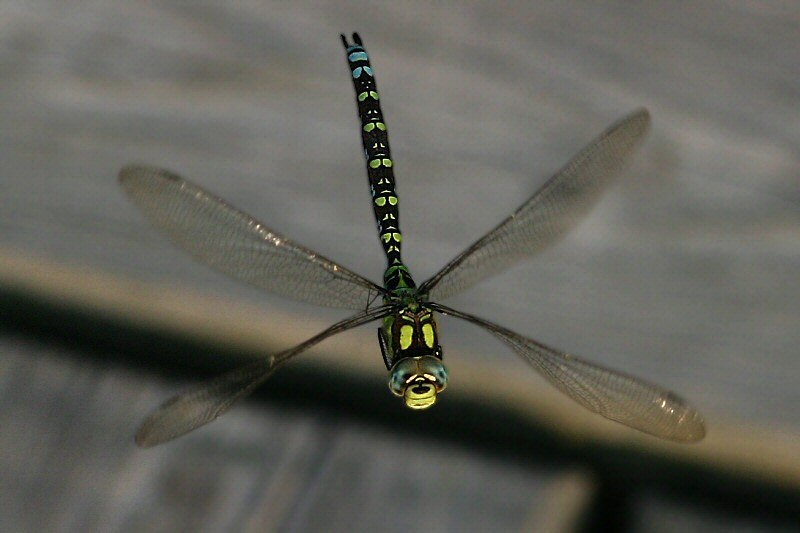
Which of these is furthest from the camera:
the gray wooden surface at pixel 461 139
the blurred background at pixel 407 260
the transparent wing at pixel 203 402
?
the gray wooden surface at pixel 461 139

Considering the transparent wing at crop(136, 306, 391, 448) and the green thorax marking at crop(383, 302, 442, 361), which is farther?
the green thorax marking at crop(383, 302, 442, 361)

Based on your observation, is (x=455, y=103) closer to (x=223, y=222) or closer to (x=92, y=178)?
(x=223, y=222)

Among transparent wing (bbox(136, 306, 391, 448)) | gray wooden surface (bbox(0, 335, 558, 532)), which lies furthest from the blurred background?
transparent wing (bbox(136, 306, 391, 448))

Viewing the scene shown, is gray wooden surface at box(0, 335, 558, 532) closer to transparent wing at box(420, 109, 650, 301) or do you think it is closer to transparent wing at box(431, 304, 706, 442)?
transparent wing at box(431, 304, 706, 442)

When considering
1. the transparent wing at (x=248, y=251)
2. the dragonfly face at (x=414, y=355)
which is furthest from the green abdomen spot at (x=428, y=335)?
the transparent wing at (x=248, y=251)

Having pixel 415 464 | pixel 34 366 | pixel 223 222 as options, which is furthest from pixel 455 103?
pixel 34 366

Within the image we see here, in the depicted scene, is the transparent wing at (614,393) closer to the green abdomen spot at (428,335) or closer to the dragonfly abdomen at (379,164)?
the green abdomen spot at (428,335)
